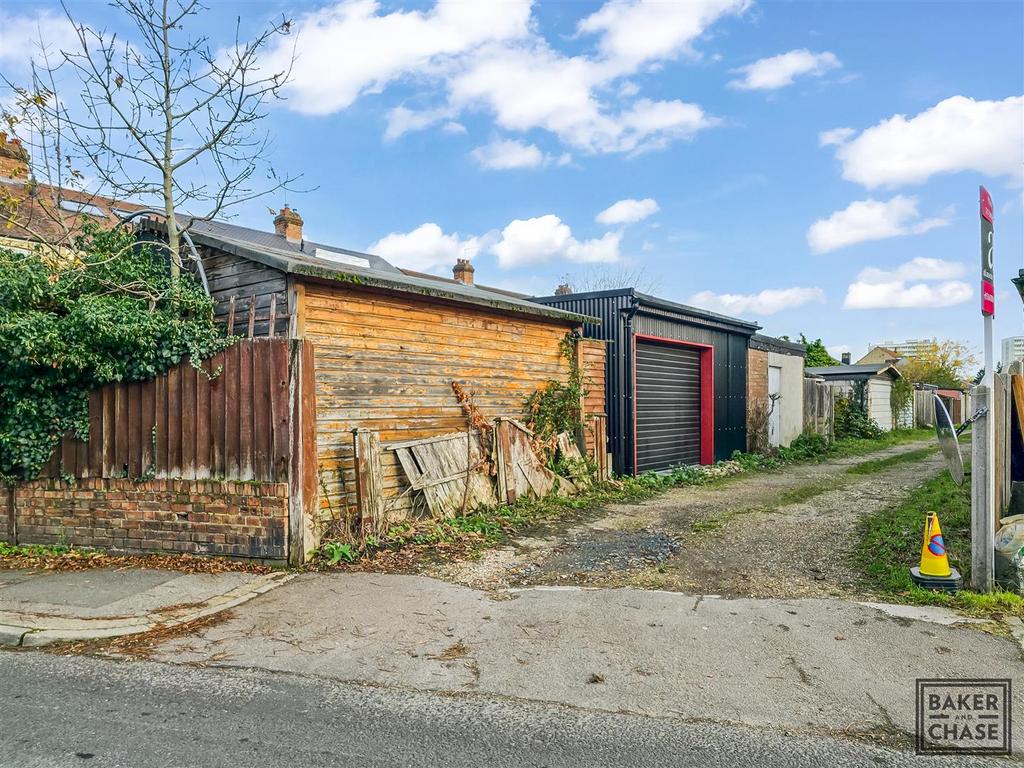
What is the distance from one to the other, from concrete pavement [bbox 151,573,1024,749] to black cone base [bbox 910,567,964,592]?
42 centimetres

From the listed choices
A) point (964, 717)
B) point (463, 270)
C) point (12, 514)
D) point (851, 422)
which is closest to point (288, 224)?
point (463, 270)

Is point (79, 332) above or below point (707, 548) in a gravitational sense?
above

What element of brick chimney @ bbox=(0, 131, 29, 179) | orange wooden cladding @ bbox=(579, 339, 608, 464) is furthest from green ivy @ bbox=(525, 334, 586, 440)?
brick chimney @ bbox=(0, 131, 29, 179)

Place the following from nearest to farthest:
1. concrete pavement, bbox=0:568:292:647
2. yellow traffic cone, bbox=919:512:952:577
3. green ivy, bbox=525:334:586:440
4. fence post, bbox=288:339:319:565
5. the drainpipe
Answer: concrete pavement, bbox=0:568:292:647 → yellow traffic cone, bbox=919:512:952:577 → fence post, bbox=288:339:319:565 → green ivy, bbox=525:334:586:440 → the drainpipe

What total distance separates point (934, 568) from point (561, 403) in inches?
234

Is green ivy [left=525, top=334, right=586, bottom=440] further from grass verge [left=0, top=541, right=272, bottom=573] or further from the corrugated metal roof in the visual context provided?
the corrugated metal roof

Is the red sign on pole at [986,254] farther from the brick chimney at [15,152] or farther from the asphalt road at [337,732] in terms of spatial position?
the brick chimney at [15,152]

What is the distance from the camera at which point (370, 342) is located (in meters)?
7.93

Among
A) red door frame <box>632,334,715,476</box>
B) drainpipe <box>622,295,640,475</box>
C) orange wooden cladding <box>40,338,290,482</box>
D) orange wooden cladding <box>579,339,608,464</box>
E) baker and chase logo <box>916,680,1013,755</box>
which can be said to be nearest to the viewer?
baker and chase logo <box>916,680,1013,755</box>

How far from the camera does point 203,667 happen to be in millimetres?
4344

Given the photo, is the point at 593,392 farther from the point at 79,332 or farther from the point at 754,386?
the point at 79,332

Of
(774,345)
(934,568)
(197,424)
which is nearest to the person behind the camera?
(934,568)

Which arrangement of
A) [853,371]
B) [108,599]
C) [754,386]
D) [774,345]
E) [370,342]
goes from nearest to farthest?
1. [108,599]
2. [370,342]
3. [754,386]
4. [774,345]
5. [853,371]

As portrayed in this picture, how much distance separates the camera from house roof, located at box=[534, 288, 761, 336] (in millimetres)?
12609
